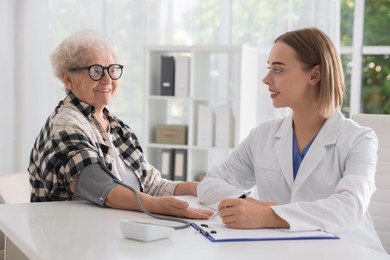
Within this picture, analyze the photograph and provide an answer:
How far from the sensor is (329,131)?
2.12 m

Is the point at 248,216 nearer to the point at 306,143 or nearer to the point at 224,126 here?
the point at 306,143

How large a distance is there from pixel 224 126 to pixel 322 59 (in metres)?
2.38

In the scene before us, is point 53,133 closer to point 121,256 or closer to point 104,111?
point 104,111

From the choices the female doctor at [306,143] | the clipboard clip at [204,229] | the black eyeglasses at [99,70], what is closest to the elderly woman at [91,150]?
the black eyeglasses at [99,70]

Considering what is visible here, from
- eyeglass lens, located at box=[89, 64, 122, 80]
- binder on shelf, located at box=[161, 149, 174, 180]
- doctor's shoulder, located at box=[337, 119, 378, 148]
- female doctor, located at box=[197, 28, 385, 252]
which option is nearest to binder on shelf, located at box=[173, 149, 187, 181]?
binder on shelf, located at box=[161, 149, 174, 180]

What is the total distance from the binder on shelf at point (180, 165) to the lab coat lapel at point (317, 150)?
2.62m

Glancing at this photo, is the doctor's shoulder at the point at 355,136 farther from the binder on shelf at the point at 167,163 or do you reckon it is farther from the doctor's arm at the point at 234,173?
the binder on shelf at the point at 167,163

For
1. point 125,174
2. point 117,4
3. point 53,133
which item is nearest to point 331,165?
point 125,174

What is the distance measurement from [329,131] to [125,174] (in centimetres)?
78

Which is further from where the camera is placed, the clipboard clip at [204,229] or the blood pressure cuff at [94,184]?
the blood pressure cuff at [94,184]

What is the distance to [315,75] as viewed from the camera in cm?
218

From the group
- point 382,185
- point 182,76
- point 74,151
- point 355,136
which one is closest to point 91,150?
point 74,151

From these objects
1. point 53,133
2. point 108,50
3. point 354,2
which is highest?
point 354,2

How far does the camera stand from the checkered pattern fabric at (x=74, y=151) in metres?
2.14
